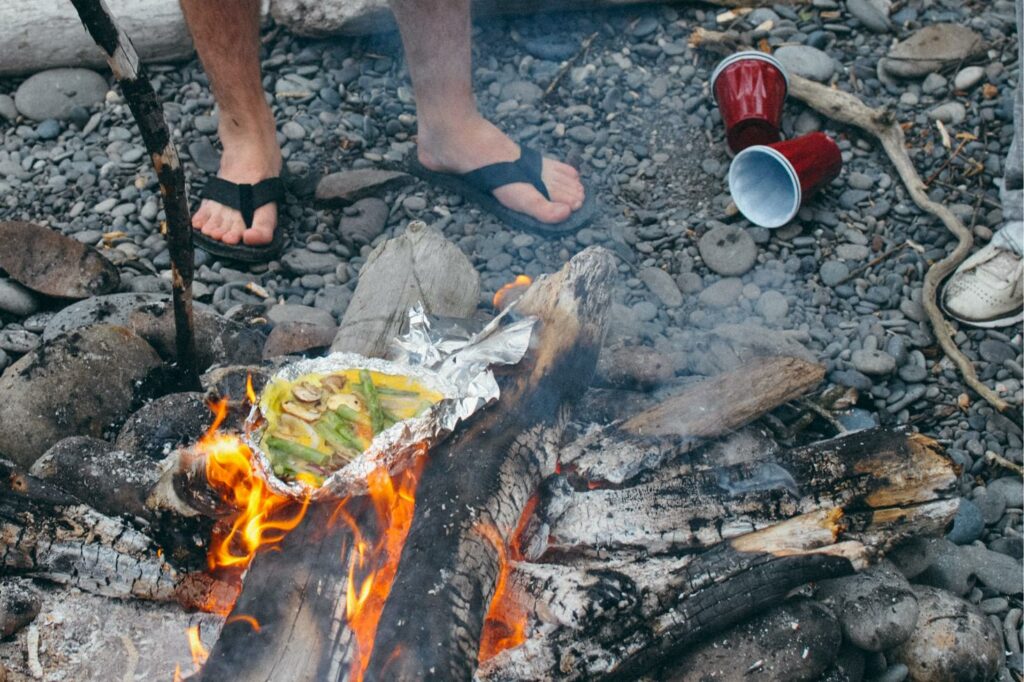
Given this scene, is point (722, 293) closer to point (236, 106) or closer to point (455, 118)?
point (455, 118)

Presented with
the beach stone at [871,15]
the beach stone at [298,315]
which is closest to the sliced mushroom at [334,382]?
the beach stone at [298,315]

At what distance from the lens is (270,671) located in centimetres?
213

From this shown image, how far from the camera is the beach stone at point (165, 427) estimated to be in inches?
118

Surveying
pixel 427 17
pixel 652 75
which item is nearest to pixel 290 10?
pixel 427 17

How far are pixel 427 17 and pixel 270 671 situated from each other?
2.78 metres

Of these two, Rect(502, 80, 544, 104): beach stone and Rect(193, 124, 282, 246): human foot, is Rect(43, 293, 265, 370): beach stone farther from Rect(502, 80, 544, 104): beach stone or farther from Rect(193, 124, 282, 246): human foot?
Rect(502, 80, 544, 104): beach stone

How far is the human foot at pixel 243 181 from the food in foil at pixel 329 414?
1644 mm

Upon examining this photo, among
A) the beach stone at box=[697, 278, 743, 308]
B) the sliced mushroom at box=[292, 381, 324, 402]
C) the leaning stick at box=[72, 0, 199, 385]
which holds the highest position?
the leaning stick at box=[72, 0, 199, 385]

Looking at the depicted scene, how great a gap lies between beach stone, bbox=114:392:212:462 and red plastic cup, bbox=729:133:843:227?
2.54 meters

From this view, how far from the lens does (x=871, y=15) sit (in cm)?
498

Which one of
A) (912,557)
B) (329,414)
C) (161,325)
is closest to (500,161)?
(161,325)

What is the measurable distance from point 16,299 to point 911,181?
3.79 meters

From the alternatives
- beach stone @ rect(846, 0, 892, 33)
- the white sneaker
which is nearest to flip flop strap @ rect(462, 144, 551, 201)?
the white sneaker

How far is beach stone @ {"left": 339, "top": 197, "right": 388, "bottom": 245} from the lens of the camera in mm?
4270
